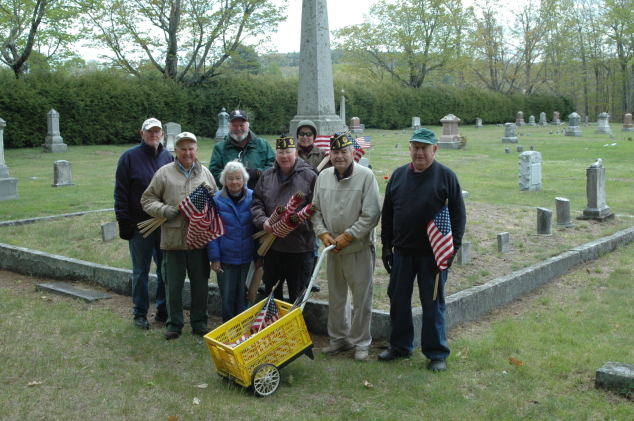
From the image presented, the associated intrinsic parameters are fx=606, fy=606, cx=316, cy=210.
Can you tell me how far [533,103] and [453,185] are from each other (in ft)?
167

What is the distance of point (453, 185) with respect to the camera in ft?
15.0

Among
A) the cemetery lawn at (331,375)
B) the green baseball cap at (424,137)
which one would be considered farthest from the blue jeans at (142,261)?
the green baseball cap at (424,137)

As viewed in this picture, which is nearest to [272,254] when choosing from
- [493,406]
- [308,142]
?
[308,142]

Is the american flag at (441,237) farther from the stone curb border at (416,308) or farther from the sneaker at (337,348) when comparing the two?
the sneaker at (337,348)

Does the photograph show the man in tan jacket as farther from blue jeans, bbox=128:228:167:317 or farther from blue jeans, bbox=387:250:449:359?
blue jeans, bbox=387:250:449:359

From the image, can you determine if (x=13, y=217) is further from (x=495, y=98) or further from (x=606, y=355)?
(x=495, y=98)

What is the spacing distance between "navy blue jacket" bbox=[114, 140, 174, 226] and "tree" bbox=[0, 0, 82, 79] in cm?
2145

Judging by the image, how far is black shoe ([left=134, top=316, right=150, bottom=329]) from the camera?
579 cm

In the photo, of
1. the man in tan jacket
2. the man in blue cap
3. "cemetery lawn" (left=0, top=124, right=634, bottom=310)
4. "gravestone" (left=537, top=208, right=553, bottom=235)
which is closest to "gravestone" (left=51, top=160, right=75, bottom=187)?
"cemetery lawn" (left=0, top=124, right=634, bottom=310)

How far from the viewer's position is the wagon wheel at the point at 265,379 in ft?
13.8

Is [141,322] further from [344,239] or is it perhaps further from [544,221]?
[544,221]

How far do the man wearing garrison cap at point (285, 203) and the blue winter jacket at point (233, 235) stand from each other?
109 mm

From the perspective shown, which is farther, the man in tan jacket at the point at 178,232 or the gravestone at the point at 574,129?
the gravestone at the point at 574,129

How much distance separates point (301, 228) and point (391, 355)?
1292mm
